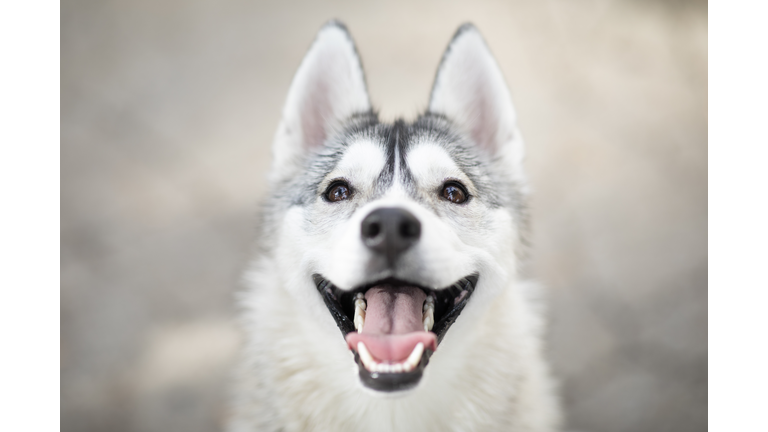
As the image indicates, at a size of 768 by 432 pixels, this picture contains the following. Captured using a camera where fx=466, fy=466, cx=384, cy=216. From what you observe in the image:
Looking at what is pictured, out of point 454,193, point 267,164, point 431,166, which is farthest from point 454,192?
point 267,164

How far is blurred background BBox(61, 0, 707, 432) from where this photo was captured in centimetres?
231

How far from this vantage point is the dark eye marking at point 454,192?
145cm

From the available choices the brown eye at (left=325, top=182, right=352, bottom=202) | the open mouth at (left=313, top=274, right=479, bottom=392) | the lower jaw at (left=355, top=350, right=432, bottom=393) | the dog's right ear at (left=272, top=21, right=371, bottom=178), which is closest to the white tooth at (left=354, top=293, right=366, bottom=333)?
the open mouth at (left=313, top=274, right=479, bottom=392)

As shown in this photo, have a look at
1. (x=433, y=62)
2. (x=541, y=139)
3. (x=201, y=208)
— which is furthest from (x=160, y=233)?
(x=541, y=139)

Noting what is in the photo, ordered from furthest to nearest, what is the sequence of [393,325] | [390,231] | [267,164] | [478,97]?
[267,164], [478,97], [393,325], [390,231]

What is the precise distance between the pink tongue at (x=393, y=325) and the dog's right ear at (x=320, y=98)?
0.67 m

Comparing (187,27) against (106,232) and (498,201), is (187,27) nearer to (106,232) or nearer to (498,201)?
(106,232)

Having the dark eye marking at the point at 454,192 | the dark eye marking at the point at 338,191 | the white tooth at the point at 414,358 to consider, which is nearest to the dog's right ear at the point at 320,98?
the dark eye marking at the point at 338,191

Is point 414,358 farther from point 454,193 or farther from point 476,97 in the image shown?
point 476,97

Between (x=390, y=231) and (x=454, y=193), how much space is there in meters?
0.43

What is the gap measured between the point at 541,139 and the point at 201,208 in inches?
79.1

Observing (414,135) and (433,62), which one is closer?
(414,135)

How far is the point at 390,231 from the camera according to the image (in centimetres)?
110
